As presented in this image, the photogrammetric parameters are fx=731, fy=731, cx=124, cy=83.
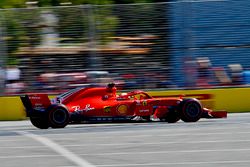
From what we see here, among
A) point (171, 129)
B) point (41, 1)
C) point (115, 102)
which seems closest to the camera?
point (171, 129)

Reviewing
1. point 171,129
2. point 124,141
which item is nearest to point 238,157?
point 124,141

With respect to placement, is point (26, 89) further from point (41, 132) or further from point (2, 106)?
point (41, 132)

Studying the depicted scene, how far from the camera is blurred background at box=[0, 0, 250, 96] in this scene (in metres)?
19.4

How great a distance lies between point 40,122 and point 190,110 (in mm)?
3278

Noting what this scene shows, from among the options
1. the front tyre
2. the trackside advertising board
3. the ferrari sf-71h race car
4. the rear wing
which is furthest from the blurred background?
the rear wing

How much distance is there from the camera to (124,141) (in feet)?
40.5

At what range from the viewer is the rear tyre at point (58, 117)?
1533cm

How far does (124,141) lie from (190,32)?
7.91 meters

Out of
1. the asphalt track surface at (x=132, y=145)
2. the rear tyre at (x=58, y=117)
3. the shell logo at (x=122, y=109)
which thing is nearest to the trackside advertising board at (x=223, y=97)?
the asphalt track surface at (x=132, y=145)

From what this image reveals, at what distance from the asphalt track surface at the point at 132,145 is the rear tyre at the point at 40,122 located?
0.21 meters

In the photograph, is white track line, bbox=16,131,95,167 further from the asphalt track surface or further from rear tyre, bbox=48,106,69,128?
rear tyre, bbox=48,106,69,128

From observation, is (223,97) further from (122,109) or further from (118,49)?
(122,109)

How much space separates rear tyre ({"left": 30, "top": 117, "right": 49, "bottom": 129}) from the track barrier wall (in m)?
3.46

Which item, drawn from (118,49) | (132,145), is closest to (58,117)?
(132,145)
